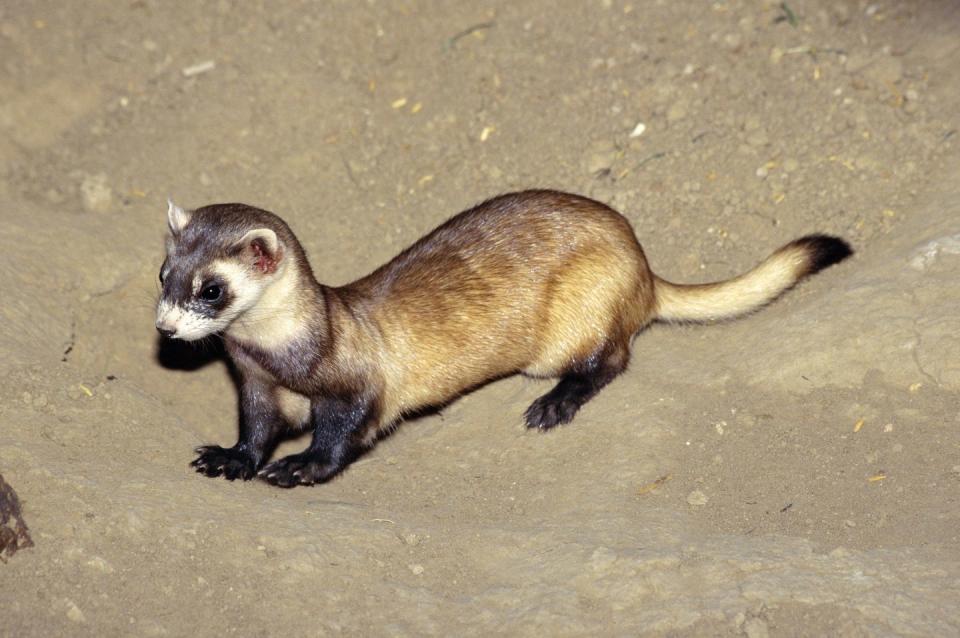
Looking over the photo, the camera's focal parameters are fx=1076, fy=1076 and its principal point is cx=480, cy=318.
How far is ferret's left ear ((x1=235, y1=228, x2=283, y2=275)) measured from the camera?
15.2ft

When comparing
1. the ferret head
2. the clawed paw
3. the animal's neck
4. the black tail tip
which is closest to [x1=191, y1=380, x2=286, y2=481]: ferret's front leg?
the animal's neck

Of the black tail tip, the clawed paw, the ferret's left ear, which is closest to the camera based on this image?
the ferret's left ear

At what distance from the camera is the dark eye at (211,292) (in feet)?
15.0

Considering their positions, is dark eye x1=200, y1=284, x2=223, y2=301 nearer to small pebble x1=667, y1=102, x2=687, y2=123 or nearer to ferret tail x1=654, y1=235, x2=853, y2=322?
ferret tail x1=654, y1=235, x2=853, y2=322

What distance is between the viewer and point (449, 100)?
7.61 m

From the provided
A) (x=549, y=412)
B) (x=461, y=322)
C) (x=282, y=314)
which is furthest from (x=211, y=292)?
(x=549, y=412)

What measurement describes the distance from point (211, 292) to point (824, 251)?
3.17 metres

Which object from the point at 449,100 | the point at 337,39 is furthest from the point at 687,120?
the point at 337,39

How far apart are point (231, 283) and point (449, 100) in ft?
11.2

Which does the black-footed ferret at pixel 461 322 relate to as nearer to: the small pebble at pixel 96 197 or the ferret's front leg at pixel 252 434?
the ferret's front leg at pixel 252 434

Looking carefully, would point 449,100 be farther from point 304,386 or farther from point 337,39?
point 304,386

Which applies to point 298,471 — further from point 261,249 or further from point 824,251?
point 824,251

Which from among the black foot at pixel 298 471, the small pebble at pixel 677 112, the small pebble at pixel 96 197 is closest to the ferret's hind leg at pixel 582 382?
the black foot at pixel 298 471

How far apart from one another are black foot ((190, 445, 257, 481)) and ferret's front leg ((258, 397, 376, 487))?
0.28ft
